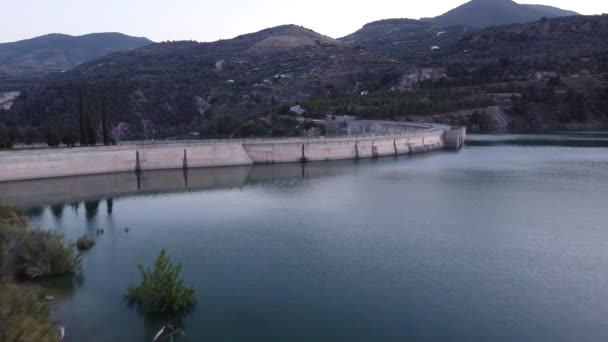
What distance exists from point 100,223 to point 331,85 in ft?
338

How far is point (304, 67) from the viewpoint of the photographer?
158m

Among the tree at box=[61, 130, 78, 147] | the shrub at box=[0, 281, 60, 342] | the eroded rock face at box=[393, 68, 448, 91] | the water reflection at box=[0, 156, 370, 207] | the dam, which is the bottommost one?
the water reflection at box=[0, 156, 370, 207]

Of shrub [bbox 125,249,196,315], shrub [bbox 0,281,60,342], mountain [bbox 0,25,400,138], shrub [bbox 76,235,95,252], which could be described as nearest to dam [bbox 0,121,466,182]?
shrub [bbox 76,235,95,252]

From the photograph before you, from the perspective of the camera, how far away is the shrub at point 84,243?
32.6 metres

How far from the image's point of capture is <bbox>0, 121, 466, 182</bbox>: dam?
2178 inches

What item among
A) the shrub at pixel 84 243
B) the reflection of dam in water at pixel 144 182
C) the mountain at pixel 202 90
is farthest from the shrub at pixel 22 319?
the mountain at pixel 202 90

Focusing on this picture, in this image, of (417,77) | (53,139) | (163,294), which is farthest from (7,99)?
(163,294)

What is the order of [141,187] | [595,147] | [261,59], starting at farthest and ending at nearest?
[261,59]
[595,147]
[141,187]

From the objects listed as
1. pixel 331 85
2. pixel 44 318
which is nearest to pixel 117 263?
pixel 44 318

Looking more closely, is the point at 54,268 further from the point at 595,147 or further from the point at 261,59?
the point at 261,59

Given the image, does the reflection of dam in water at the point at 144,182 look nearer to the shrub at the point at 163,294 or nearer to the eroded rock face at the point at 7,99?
the shrub at the point at 163,294

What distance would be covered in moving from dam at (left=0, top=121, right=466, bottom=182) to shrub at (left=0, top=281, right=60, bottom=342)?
38.9 m

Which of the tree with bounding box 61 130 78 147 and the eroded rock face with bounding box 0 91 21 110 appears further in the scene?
the eroded rock face with bounding box 0 91 21 110

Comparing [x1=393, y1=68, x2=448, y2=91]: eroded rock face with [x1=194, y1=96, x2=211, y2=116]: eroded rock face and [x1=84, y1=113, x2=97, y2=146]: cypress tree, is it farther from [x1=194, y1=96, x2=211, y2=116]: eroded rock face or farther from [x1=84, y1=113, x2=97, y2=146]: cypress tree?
[x1=84, y1=113, x2=97, y2=146]: cypress tree
